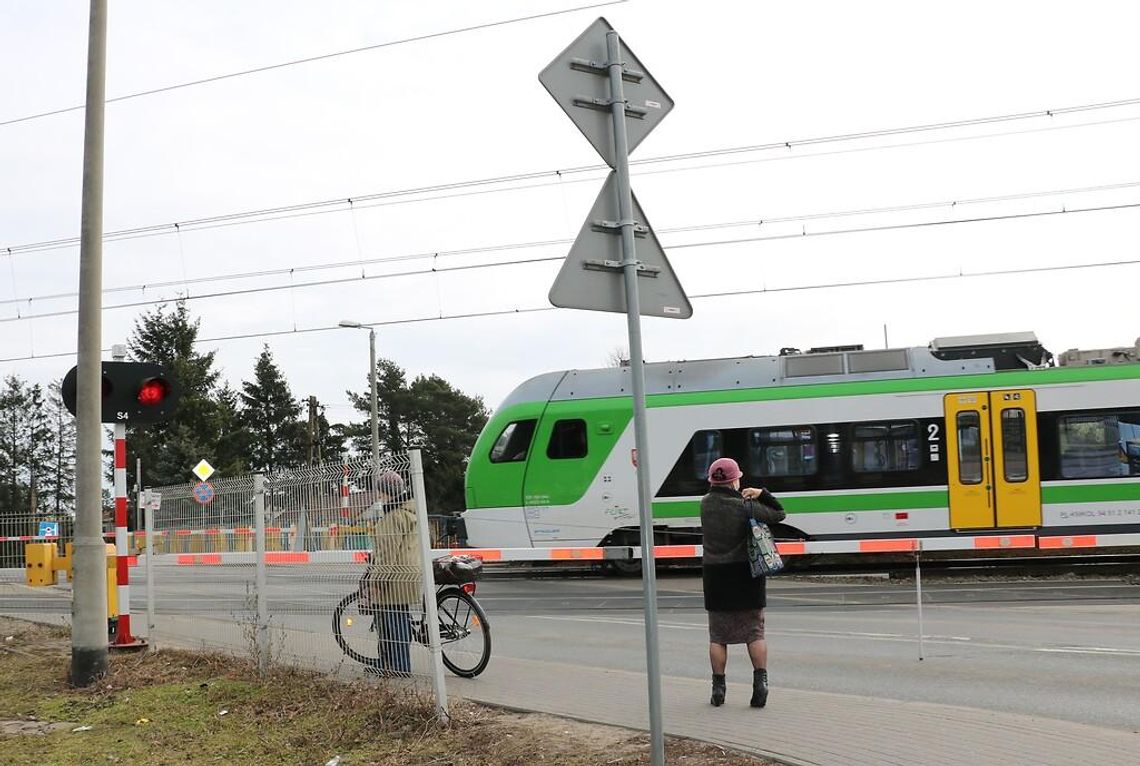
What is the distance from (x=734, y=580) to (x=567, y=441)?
504 inches

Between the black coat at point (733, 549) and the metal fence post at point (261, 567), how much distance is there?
361 centimetres

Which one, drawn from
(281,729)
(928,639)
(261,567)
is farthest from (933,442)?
(281,729)

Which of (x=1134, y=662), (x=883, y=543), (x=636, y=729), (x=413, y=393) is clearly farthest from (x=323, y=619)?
(x=413, y=393)

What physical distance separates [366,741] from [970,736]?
335 cm

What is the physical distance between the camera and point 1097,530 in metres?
17.8

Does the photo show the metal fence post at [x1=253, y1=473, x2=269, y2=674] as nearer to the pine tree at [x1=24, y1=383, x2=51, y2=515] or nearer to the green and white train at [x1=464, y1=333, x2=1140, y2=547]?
the green and white train at [x1=464, y1=333, x2=1140, y2=547]

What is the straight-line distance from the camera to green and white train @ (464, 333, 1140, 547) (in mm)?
17922

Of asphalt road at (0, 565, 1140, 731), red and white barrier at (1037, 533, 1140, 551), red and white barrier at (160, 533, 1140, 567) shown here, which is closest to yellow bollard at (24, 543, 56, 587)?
asphalt road at (0, 565, 1140, 731)

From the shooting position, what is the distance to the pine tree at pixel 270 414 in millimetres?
87062

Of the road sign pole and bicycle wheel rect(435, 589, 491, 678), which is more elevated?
the road sign pole

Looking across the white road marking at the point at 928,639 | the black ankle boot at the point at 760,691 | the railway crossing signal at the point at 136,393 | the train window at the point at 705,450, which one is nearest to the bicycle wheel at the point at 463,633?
the black ankle boot at the point at 760,691

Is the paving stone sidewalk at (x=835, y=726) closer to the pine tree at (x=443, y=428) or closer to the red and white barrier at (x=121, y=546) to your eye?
the red and white barrier at (x=121, y=546)

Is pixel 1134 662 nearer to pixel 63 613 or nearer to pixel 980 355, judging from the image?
pixel 980 355

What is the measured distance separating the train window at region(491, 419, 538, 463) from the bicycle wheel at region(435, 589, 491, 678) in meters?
11.5
